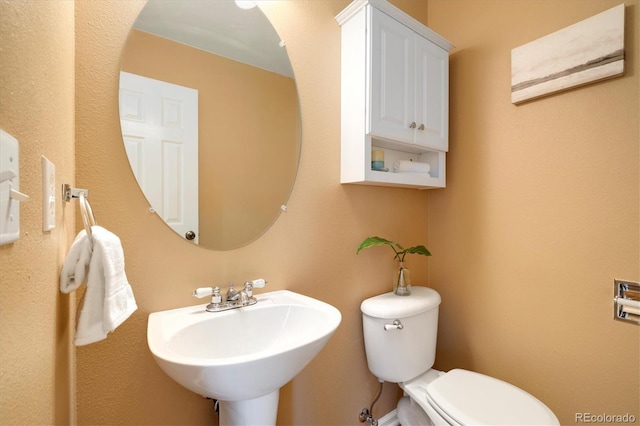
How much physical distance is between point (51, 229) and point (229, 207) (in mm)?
585

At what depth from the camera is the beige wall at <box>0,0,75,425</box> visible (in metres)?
0.35

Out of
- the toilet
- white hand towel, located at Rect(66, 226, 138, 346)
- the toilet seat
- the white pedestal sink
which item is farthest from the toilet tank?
white hand towel, located at Rect(66, 226, 138, 346)

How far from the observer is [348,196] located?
1.44 meters

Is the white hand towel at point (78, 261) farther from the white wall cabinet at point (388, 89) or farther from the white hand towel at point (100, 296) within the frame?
the white wall cabinet at point (388, 89)

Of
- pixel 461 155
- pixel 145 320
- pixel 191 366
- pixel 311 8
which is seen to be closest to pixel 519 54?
pixel 461 155

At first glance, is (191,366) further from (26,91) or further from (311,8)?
(311,8)

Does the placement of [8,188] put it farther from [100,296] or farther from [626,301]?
[626,301]

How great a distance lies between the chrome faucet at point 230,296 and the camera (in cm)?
98

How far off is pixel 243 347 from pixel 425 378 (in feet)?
3.14

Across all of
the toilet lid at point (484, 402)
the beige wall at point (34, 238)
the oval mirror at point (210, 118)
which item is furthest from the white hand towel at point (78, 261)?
the toilet lid at point (484, 402)

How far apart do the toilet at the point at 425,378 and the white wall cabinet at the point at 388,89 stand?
0.59 m

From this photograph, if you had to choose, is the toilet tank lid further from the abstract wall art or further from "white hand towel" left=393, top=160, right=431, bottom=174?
the abstract wall art

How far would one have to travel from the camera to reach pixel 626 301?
3.68 feet

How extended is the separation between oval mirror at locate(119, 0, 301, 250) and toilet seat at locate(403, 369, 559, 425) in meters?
0.97
